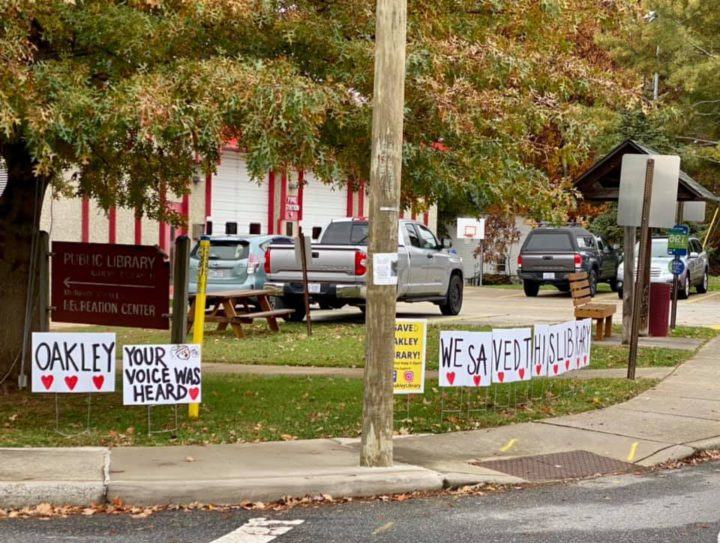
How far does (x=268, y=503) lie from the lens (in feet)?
25.2

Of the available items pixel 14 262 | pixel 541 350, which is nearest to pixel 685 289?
pixel 541 350

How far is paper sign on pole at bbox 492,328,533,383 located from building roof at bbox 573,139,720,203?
738 cm

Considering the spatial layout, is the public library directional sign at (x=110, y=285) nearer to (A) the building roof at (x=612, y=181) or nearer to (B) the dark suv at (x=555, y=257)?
(A) the building roof at (x=612, y=181)

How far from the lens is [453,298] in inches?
923

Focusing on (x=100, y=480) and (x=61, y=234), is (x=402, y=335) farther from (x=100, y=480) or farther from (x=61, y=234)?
(x=61, y=234)

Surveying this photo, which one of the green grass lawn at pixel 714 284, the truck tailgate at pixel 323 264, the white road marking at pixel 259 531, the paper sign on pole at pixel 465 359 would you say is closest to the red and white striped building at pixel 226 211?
the truck tailgate at pixel 323 264

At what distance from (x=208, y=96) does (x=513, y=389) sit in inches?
218

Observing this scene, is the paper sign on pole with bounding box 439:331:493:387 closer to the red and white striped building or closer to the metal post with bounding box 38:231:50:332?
the metal post with bounding box 38:231:50:332

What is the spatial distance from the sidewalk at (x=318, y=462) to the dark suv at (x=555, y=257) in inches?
786

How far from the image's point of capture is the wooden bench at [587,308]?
17.9 m

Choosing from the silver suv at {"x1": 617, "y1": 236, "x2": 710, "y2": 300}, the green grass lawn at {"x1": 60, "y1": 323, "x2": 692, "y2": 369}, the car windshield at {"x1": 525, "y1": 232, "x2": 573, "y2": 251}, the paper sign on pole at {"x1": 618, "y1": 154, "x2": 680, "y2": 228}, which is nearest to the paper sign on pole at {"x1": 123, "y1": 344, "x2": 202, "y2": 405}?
the green grass lawn at {"x1": 60, "y1": 323, "x2": 692, "y2": 369}

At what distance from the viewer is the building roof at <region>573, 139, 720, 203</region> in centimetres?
1791

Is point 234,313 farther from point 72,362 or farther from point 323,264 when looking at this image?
point 72,362

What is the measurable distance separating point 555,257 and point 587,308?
44.2 ft
